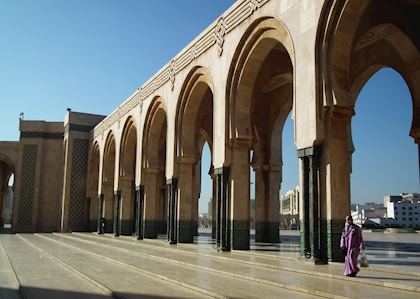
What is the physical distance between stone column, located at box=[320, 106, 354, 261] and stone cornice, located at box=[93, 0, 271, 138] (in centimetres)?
339

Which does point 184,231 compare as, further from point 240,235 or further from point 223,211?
point 240,235

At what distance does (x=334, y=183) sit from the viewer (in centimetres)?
739

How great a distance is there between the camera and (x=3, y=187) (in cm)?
3216

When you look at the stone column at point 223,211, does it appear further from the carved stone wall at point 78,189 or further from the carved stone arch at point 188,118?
the carved stone wall at point 78,189

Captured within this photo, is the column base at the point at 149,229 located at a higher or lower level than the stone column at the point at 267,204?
lower

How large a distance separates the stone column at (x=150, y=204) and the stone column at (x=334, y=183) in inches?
366

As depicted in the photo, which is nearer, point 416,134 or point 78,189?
point 416,134

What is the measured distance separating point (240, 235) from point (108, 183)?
1253cm

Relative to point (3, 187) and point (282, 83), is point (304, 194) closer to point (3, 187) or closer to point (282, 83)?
point (282, 83)

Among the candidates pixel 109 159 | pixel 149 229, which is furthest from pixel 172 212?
pixel 109 159

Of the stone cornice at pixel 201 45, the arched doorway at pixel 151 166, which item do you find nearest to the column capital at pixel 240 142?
the stone cornice at pixel 201 45

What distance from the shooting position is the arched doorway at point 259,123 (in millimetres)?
10094

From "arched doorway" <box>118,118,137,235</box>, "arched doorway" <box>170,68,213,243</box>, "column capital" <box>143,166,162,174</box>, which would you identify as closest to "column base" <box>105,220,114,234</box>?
"arched doorway" <box>118,118,137,235</box>

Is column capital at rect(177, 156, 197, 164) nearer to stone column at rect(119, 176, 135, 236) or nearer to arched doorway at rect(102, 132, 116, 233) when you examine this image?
stone column at rect(119, 176, 135, 236)
